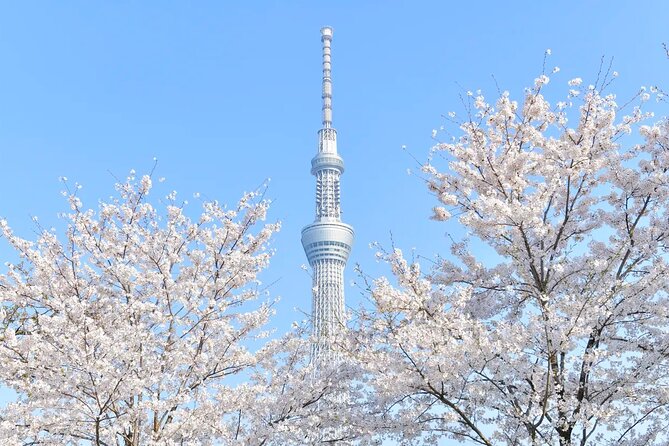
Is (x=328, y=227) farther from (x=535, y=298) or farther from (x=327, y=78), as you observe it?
(x=535, y=298)

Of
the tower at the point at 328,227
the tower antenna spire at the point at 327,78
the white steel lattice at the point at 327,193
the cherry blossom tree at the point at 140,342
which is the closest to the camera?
the cherry blossom tree at the point at 140,342

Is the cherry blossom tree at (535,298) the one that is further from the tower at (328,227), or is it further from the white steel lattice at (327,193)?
the white steel lattice at (327,193)

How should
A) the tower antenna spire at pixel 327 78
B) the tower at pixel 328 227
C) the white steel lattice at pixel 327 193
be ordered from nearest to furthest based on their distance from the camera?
the tower at pixel 328 227 → the white steel lattice at pixel 327 193 → the tower antenna spire at pixel 327 78

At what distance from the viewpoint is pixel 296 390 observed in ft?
30.2

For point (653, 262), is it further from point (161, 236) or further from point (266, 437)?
point (161, 236)

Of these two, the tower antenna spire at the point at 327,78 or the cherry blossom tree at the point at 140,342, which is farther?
the tower antenna spire at the point at 327,78

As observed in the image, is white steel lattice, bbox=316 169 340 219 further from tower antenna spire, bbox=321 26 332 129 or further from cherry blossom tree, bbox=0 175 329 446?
cherry blossom tree, bbox=0 175 329 446

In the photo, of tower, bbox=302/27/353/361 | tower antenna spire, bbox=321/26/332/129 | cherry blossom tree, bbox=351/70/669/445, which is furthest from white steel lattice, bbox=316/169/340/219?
cherry blossom tree, bbox=351/70/669/445

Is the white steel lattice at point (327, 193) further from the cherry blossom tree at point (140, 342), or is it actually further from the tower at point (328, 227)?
the cherry blossom tree at point (140, 342)

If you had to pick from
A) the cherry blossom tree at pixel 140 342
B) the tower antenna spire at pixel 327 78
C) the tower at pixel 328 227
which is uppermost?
the tower antenna spire at pixel 327 78

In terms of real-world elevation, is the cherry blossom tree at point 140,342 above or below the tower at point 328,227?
below

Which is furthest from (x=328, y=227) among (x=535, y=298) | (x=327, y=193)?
(x=535, y=298)

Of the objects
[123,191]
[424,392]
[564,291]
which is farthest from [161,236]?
[564,291]

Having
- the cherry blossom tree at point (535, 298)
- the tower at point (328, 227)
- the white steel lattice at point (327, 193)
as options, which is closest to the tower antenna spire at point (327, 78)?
the tower at point (328, 227)
